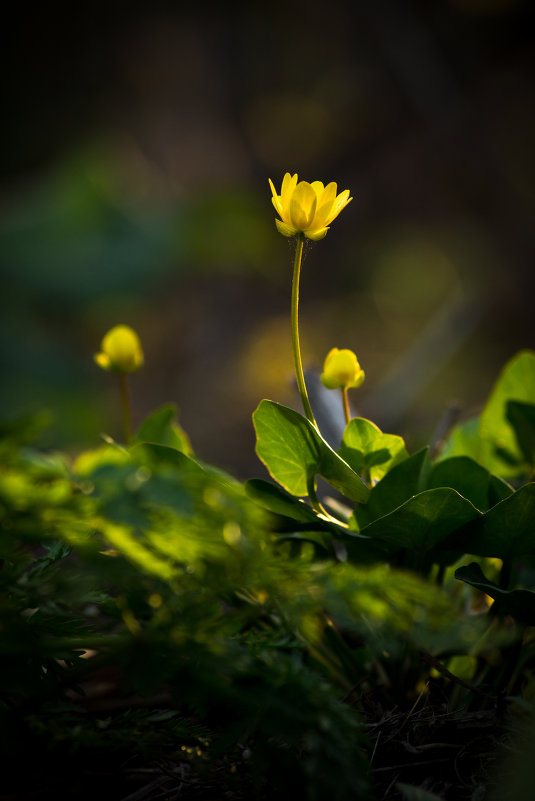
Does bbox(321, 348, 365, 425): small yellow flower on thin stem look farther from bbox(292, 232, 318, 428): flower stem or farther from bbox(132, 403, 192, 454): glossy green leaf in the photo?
bbox(132, 403, 192, 454): glossy green leaf

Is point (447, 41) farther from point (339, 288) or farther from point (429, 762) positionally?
point (429, 762)

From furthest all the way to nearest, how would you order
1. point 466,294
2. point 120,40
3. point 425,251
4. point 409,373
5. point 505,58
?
point 120,40 → point 505,58 → point 425,251 → point 466,294 → point 409,373

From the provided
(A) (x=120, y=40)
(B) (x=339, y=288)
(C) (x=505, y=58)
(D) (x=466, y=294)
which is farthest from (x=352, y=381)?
(A) (x=120, y=40)

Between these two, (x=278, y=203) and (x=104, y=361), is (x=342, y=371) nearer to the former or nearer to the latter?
(x=278, y=203)

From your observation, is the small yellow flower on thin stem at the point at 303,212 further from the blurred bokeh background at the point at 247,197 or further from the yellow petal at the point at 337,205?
the blurred bokeh background at the point at 247,197

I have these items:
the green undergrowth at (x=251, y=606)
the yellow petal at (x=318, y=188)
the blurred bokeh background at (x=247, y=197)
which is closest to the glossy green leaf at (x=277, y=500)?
the green undergrowth at (x=251, y=606)

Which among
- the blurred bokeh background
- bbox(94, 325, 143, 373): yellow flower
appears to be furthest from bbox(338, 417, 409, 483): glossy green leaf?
the blurred bokeh background
